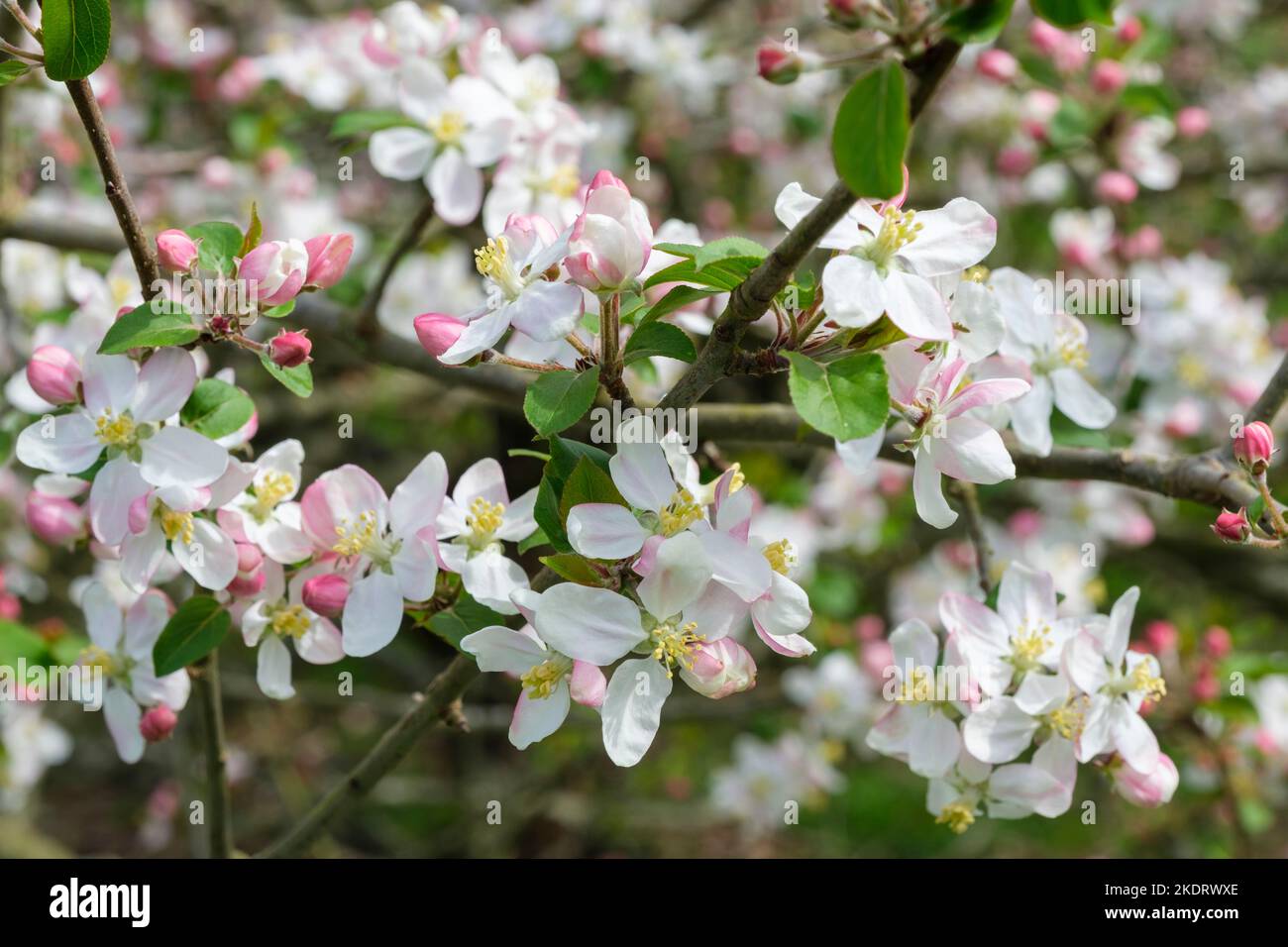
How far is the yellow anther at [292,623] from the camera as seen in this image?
1.16 meters

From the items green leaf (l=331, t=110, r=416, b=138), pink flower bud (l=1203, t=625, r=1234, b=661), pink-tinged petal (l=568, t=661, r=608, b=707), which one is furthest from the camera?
pink flower bud (l=1203, t=625, r=1234, b=661)

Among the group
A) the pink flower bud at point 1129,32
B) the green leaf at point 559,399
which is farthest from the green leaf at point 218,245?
the pink flower bud at point 1129,32

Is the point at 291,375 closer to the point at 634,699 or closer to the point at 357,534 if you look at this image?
the point at 357,534

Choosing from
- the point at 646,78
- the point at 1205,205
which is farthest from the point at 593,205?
the point at 1205,205

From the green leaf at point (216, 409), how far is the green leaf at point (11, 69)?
1.07 feet

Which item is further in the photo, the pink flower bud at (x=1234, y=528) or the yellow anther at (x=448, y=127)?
the yellow anther at (x=448, y=127)

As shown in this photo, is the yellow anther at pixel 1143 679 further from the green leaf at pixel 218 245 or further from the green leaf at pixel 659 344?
the green leaf at pixel 218 245

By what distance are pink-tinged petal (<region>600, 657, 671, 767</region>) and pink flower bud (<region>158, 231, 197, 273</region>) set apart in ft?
1.87

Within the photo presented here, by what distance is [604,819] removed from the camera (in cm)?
357

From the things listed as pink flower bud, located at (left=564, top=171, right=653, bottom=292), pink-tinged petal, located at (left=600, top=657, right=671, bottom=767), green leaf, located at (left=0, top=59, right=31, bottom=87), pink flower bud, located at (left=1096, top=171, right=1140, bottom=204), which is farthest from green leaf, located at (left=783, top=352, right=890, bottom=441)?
pink flower bud, located at (left=1096, top=171, right=1140, bottom=204)

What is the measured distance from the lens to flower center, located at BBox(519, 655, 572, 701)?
1001 mm

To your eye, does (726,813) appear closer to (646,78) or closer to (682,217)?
(682,217)

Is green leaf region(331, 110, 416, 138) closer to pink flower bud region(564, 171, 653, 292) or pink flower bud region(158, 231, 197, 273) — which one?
pink flower bud region(158, 231, 197, 273)

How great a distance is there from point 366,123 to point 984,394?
110cm
